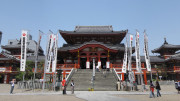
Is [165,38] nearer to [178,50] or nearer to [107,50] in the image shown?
[178,50]

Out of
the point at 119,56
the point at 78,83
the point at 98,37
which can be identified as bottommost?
the point at 78,83

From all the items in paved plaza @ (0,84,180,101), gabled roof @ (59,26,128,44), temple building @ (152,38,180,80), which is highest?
gabled roof @ (59,26,128,44)

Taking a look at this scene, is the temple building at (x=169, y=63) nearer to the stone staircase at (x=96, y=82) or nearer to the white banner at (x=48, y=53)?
the stone staircase at (x=96, y=82)

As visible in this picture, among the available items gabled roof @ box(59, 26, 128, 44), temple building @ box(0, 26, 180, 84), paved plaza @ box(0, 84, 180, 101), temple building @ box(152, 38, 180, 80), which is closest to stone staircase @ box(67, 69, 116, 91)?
temple building @ box(0, 26, 180, 84)

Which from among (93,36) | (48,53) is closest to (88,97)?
(48,53)

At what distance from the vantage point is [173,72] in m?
27.3

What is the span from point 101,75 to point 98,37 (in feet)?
39.5

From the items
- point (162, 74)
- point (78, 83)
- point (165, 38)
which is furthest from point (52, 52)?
point (165, 38)

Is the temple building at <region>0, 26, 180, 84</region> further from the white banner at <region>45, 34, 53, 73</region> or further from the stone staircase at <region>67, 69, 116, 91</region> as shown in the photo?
the white banner at <region>45, 34, 53, 73</region>

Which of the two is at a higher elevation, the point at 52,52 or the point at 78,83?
the point at 52,52

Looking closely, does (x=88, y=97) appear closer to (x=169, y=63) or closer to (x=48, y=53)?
(x=48, y=53)

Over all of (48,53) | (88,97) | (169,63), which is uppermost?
(48,53)

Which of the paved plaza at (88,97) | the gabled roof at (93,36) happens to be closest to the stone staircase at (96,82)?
the paved plaza at (88,97)

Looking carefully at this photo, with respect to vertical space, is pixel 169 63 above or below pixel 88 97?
above
